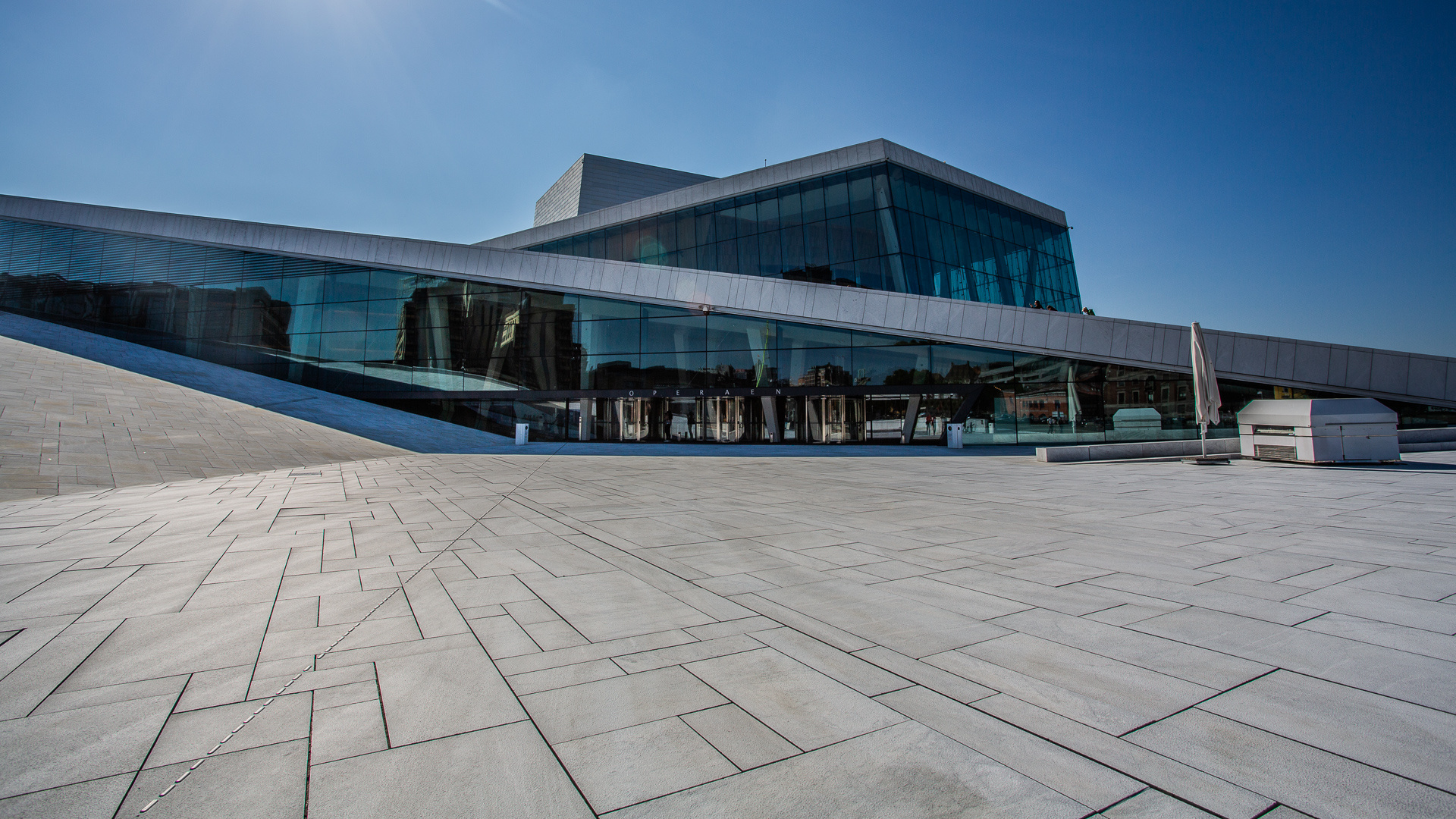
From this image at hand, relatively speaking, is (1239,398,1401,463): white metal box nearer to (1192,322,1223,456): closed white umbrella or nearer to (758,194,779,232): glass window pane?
(1192,322,1223,456): closed white umbrella

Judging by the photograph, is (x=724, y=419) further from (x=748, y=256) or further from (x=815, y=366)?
(x=748, y=256)

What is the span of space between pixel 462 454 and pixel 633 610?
56.2 ft

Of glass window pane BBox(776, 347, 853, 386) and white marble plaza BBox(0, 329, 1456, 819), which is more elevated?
glass window pane BBox(776, 347, 853, 386)

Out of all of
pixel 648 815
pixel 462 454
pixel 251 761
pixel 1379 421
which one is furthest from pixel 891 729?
pixel 462 454

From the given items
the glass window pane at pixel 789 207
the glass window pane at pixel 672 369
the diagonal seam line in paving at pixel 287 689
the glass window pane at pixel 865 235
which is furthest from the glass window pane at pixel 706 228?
the diagonal seam line in paving at pixel 287 689

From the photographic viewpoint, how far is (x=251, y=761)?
2121 millimetres

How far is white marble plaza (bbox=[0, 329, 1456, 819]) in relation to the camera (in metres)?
1.97

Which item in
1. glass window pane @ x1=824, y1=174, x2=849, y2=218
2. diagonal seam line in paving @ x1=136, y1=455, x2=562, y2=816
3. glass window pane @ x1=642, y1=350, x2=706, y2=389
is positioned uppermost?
glass window pane @ x1=824, y1=174, x2=849, y2=218

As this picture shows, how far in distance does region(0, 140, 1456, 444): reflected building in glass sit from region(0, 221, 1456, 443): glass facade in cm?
8

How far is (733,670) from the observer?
2928 mm

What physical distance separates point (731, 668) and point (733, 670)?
21 millimetres

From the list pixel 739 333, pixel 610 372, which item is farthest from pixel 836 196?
pixel 610 372

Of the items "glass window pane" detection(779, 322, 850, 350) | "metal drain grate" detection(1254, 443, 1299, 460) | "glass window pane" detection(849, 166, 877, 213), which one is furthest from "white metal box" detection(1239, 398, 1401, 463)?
"glass window pane" detection(849, 166, 877, 213)

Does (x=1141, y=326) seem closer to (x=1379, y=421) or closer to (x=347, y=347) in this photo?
(x=1379, y=421)
